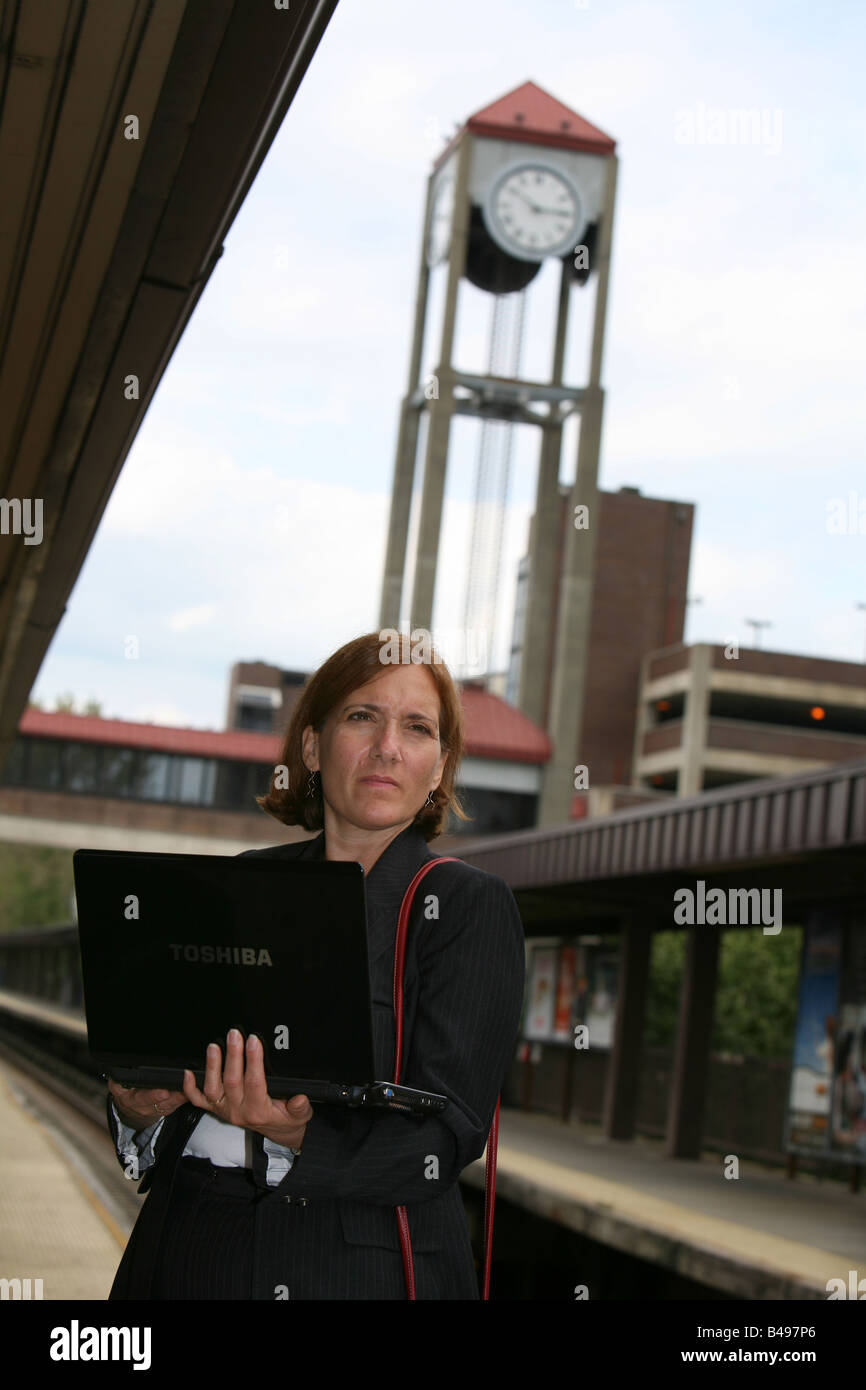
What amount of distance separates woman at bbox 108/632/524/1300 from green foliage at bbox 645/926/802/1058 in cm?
3518

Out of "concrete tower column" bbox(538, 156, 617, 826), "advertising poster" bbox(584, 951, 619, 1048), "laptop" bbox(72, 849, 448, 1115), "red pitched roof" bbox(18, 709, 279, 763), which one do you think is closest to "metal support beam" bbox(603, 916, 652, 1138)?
"advertising poster" bbox(584, 951, 619, 1048)

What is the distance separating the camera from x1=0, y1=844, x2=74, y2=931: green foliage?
90562 millimetres

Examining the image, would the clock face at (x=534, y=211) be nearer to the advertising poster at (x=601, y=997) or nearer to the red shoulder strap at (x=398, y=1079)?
the advertising poster at (x=601, y=997)

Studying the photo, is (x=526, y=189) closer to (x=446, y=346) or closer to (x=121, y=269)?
(x=446, y=346)

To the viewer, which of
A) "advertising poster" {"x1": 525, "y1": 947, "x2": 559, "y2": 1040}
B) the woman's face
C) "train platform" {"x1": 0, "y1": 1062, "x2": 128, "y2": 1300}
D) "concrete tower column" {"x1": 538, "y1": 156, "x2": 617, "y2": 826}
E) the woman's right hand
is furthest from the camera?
"concrete tower column" {"x1": 538, "y1": 156, "x2": 617, "y2": 826}

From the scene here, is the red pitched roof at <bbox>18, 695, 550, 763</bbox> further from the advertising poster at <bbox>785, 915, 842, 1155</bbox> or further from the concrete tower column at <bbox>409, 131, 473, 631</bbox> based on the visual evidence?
the advertising poster at <bbox>785, 915, 842, 1155</bbox>

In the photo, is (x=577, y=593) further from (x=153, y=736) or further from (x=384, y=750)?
(x=384, y=750)

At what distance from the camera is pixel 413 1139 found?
2.12 meters

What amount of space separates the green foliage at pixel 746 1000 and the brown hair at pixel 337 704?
34811mm

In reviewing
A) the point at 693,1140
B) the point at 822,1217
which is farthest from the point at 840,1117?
the point at 693,1140

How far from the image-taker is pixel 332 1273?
2.11m

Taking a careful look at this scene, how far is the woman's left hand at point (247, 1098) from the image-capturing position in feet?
6.83

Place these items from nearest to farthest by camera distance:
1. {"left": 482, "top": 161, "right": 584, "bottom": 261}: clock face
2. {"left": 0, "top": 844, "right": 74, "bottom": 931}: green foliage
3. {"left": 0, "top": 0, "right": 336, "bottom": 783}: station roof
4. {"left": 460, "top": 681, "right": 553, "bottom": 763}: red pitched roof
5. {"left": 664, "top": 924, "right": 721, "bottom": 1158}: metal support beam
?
{"left": 0, "top": 0, "right": 336, "bottom": 783}: station roof < {"left": 664, "top": 924, "right": 721, "bottom": 1158}: metal support beam < {"left": 460, "top": 681, "right": 553, "bottom": 763}: red pitched roof < {"left": 482, "top": 161, "right": 584, "bottom": 261}: clock face < {"left": 0, "top": 844, "right": 74, "bottom": 931}: green foliage

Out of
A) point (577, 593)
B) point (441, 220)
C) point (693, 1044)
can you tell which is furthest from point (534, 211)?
point (693, 1044)
